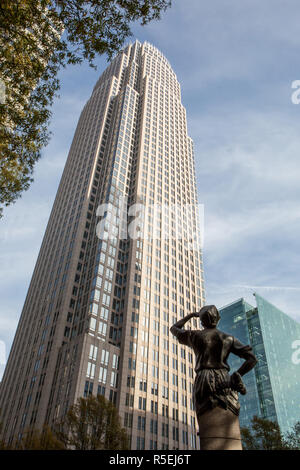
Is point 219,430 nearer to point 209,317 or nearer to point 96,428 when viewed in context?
point 209,317

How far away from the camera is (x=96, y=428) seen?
27125 mm

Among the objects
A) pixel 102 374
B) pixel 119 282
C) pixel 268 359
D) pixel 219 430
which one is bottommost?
pixel 219 430

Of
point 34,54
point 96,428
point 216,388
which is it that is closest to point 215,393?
point 216,388

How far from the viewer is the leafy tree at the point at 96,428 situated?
2556cm

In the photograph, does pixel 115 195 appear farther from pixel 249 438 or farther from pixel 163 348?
pixel 249 438

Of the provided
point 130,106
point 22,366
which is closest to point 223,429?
point 22,366

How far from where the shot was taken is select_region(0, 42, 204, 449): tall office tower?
53312 mm

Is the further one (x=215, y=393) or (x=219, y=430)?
(x=215, y=393)

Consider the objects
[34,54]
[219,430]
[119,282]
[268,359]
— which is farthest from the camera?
[268,359]

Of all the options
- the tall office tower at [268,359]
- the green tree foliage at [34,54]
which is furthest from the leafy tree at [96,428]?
the tall office tower at [268,359]

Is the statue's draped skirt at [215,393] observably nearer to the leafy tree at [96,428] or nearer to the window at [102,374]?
the leafy tree at [96,428]

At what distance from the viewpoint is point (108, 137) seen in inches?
3556

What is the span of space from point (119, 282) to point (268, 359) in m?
38.4

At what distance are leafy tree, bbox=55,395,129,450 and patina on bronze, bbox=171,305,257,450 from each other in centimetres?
2215
